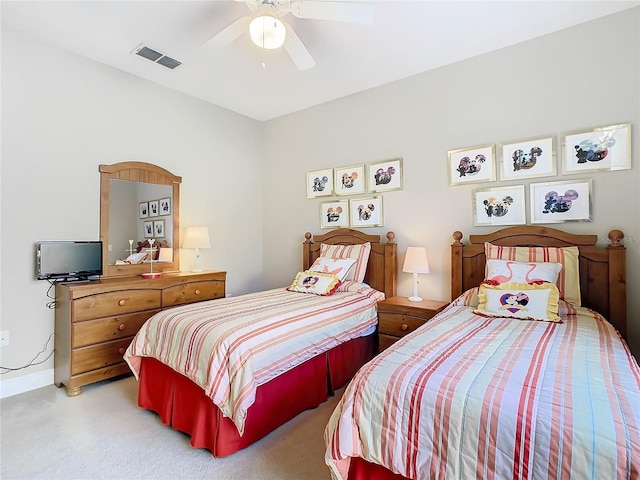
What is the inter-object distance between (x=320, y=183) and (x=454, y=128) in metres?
1.61

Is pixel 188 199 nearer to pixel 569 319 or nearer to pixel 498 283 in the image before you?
pixel 498 283

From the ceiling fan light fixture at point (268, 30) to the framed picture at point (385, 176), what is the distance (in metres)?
1.73

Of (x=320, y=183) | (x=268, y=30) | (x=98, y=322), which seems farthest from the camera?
(x=320, y=183)

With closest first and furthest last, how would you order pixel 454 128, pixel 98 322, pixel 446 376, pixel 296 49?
pixel 446 376, pixel 296 49, pixel 98 322, pixel 454 128

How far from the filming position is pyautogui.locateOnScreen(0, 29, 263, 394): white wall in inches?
103

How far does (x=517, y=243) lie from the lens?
2.70 metres

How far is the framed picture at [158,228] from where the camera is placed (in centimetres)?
348

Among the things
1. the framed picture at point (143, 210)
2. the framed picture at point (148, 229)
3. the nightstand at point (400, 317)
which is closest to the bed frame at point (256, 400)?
the nightstand at point (400, 317)

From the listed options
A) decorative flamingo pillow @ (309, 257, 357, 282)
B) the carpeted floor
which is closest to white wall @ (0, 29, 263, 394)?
the carpeted floor

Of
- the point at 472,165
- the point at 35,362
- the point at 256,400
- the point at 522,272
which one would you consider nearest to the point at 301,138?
the point at 472,165

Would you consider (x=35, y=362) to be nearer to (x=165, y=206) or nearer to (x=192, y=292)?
(x=192, y=292)

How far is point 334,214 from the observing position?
3.93m

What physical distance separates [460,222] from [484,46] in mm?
1510

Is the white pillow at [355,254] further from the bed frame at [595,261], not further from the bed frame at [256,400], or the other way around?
the bed frame at [595,261]
